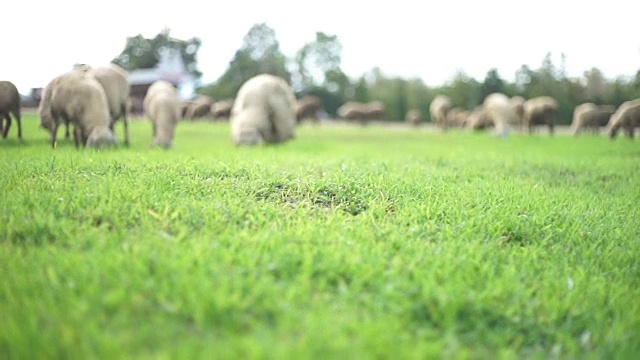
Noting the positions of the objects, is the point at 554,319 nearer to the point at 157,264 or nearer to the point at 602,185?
the point at 157,264

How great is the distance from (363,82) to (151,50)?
2585 cm

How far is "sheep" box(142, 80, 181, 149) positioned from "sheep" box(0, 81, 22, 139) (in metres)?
3.31

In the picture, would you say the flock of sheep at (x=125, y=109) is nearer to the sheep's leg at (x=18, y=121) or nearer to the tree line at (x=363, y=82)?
the sheep's leg at (x=18, y=121)

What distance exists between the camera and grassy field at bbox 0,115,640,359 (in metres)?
2.24

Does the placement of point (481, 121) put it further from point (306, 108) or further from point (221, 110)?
point (221, 110)

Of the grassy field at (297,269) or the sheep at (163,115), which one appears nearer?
the grassy field at (297,269)

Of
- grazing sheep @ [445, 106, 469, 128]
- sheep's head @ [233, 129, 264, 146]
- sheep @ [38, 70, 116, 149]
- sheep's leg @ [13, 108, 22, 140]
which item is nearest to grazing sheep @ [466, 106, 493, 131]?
grazing sheep @ [445, 106, 469, 128]

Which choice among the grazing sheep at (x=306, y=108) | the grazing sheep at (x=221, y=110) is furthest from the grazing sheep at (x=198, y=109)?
the grazing sheep at (x=306, y=108)

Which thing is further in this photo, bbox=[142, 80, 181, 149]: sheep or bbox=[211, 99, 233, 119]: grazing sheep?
bbox=[211, 99, 233, 119]: grazing sheep

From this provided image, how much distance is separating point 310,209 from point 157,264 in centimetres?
170

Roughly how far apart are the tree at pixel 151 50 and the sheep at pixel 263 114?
34.8 feet

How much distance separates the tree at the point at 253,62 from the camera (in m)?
46.9

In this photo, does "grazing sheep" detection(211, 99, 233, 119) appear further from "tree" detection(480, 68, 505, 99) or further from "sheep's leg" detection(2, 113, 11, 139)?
"sheep's leg" detection(2, 113, 11, 139)

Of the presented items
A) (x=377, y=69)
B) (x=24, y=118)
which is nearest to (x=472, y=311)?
(x=24, y=118)
